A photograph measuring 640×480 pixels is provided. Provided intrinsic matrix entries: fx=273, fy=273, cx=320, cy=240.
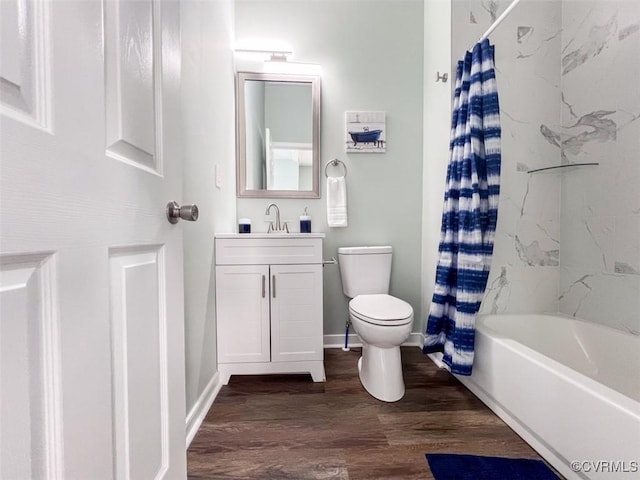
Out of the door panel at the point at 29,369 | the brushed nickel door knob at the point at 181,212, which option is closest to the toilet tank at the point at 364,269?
the brushed nickel door knob at the point at 181,212

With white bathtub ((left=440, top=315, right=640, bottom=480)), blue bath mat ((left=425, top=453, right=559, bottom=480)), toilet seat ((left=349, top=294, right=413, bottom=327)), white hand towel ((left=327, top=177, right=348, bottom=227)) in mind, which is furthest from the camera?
white hand towel ((left=327, top=177, right=348, bottom=227))

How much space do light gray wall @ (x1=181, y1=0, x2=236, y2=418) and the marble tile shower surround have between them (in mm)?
1393

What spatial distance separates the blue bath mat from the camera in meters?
0.95

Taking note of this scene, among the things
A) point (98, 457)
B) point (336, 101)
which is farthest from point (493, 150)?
point (98, 457)

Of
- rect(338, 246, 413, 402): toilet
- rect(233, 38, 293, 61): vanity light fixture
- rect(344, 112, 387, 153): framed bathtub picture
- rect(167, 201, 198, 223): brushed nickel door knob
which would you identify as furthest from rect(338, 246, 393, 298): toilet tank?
rect(233, 38, 293, 61): vanity light fixture

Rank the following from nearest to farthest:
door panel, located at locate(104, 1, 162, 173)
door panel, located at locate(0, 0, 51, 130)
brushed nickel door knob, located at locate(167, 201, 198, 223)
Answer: door panel, located at locate(0, 0, 51, 130) → door panel, located at locate(104, 1, 162, 173) → brushed nickel door knob, located at locate(167, 201, 198, 223)

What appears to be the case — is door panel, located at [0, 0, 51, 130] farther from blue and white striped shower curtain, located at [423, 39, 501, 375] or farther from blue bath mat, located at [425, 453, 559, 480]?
blue and white striped shower curtain, located at [423, 39, 501, 375]

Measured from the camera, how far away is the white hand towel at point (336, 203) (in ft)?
6.48

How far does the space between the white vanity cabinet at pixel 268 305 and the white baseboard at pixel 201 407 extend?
0.28 ft

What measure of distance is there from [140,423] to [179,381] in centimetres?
17

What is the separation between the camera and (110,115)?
0.47 metres

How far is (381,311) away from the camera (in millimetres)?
1435

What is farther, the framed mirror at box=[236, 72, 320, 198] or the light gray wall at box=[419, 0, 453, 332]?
the framed mirror at box=[236, 72, 320, 198]

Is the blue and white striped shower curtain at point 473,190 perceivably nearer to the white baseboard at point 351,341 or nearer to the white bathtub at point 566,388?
the white bathtub at point 566,388
